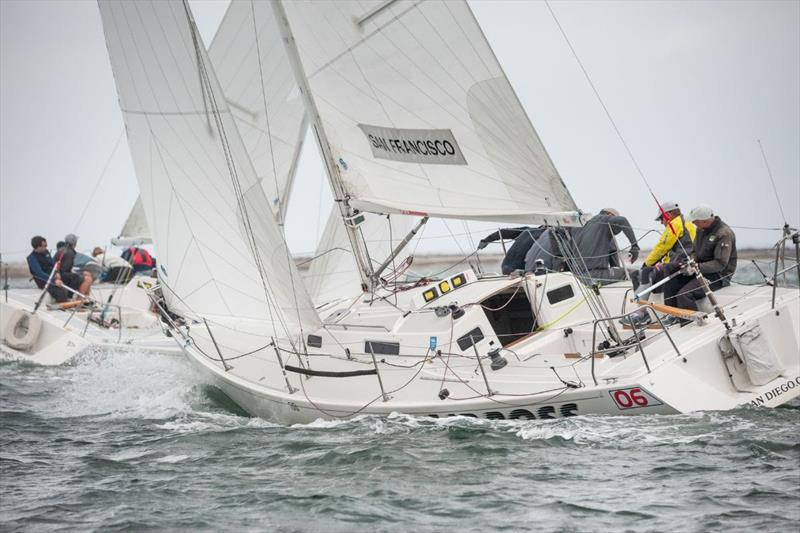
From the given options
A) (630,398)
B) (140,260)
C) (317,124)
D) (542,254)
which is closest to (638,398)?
(630,398)

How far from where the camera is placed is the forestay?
9281 mm

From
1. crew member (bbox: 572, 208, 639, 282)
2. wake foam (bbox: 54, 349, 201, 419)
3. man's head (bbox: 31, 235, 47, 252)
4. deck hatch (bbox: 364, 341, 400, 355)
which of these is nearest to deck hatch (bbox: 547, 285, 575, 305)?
crew member (bbox: 572, 208, 639, 282)

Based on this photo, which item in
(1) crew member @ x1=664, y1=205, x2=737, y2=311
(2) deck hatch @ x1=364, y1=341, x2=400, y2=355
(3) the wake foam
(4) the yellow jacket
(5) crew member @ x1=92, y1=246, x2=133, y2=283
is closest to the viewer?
(1) crew member @ x1=664, y1=205, x2=737, y2=311

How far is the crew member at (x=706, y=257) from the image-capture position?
926 centimetres

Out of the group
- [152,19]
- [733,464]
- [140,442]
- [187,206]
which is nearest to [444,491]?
[733,464]

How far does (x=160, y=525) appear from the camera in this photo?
19.5 feet

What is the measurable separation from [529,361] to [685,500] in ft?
10.0

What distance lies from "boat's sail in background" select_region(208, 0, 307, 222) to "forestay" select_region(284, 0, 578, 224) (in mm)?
4792

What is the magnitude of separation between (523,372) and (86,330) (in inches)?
393

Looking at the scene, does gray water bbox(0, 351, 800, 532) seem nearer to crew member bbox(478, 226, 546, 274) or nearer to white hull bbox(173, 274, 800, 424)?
white hull bbox(173, 274, 800, 424)

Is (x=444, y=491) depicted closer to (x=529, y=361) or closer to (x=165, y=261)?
(x=529, y=361)

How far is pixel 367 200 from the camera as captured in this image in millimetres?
10422

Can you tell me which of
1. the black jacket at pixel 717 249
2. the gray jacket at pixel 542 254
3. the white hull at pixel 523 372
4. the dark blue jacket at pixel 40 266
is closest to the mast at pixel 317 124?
the white hull at pixel 523 372

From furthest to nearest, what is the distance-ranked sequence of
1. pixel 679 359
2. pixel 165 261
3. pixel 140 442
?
pixel 165 261 < pixel 140 442 < pixel 679 359
